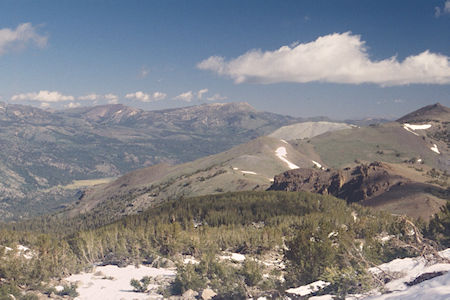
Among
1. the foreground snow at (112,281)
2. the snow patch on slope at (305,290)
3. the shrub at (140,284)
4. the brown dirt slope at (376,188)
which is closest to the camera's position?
the snow patch on slope at (305,290)

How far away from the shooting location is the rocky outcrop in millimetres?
94250

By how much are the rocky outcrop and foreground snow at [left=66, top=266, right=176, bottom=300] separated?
239 ft

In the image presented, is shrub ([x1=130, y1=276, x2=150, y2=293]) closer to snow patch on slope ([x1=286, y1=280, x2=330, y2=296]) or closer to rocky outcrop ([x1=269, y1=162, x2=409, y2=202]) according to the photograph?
snow patch on slope ([x1=286, y1=280, x2=330, y2=296])

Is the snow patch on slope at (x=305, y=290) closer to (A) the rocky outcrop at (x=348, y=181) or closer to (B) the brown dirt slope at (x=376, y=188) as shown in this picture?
(B) the brown dirt slope at (x=376, y=188)

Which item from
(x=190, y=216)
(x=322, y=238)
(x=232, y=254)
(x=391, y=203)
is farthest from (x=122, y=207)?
(x=322, y=238)

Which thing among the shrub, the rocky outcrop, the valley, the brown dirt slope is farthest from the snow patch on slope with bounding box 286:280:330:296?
the rocky outcrop

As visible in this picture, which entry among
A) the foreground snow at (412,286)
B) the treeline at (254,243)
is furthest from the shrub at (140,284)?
the foreground snow at (412,286)

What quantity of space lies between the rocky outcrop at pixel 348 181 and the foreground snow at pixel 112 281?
2874 inches

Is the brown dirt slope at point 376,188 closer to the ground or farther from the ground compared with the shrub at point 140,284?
closer to the ground

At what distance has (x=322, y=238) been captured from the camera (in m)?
31.1

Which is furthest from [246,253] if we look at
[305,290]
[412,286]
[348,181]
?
[348,181]

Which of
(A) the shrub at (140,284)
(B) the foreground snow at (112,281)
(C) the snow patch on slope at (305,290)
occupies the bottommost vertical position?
(B) the foreground snow at (112,281)

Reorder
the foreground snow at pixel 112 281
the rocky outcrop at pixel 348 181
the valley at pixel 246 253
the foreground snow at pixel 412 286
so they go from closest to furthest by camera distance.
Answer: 1. the foreground snow at pixel 412 286
2. the valley at pixel 246 253
3. the foreground snow at pixel 112 281
4. the rocky outcrop at pixel 348 181

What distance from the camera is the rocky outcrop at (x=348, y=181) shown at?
94.2m
